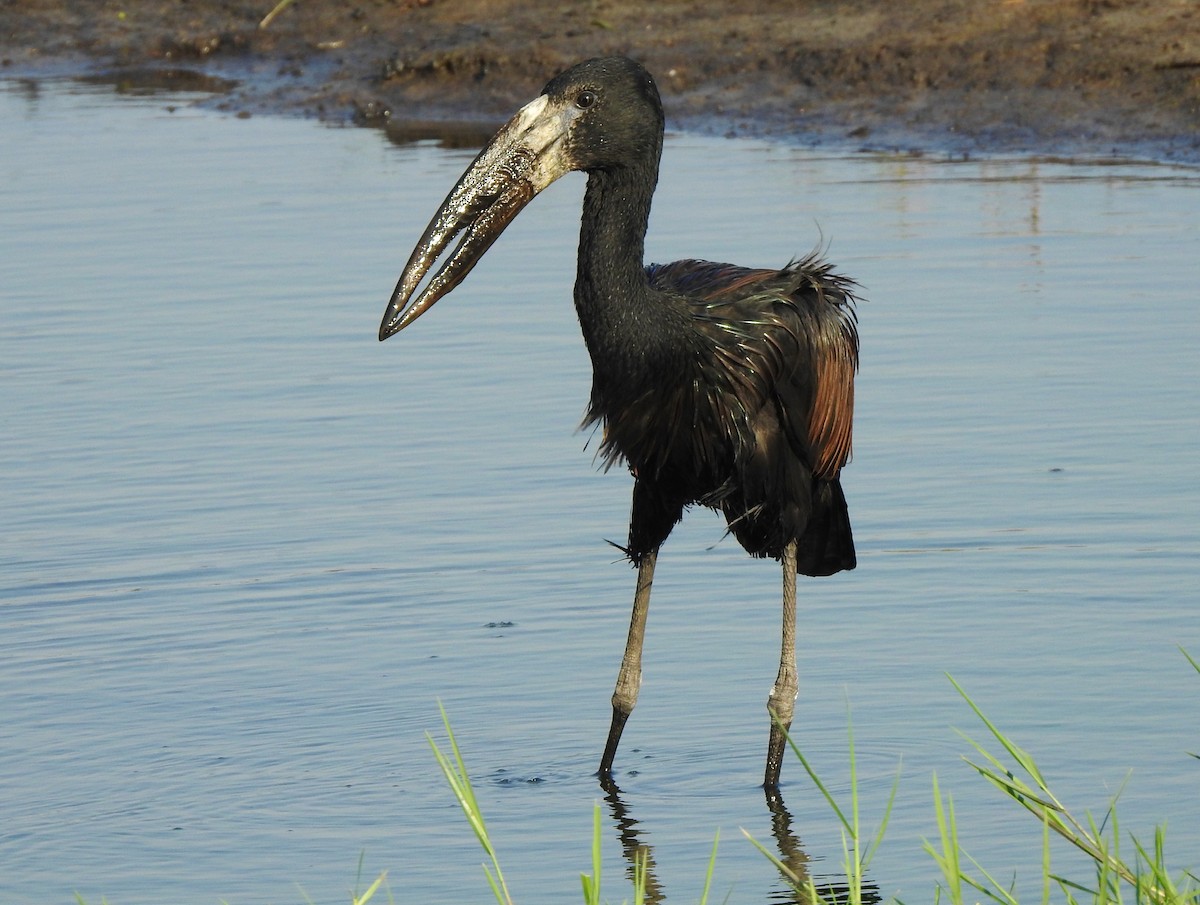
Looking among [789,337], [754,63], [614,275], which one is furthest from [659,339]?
[754,63]

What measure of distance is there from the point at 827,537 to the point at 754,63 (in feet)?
36.1

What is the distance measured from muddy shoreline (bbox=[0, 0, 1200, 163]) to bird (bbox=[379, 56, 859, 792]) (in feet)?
28.0

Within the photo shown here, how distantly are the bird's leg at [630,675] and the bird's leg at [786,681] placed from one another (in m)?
0.38

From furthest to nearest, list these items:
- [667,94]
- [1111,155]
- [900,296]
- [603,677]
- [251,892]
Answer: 1. [667,94]
2. [1111,155]
3. [900,296]
4. [603,677]
5. [251,892]

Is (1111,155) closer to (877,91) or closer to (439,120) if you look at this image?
(877,91)

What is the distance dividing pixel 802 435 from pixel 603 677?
1.29m

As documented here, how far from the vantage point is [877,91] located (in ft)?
51.8

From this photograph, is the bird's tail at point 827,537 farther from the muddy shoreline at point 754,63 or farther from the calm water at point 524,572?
the muddy shoreline at point 754,63

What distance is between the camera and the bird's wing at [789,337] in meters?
5.60

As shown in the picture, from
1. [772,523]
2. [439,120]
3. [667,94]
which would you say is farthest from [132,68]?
[772,523]

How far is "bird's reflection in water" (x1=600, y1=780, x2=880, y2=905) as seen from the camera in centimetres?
521

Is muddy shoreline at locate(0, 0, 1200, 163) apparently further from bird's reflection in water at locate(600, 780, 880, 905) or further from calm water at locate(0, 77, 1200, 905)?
bird's reflection in water at locate(600, 780, 880, 905)

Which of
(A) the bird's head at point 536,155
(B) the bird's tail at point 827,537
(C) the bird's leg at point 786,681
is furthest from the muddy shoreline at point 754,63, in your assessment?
(A) the bird's head at point 536,155

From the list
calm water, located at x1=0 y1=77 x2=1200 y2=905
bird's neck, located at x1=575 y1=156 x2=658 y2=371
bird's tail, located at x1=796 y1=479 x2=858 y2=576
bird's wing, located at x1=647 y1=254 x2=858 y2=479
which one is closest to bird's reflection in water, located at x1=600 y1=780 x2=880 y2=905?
calm water, located at x1=0 y1=77 x2=1200 y2=905
